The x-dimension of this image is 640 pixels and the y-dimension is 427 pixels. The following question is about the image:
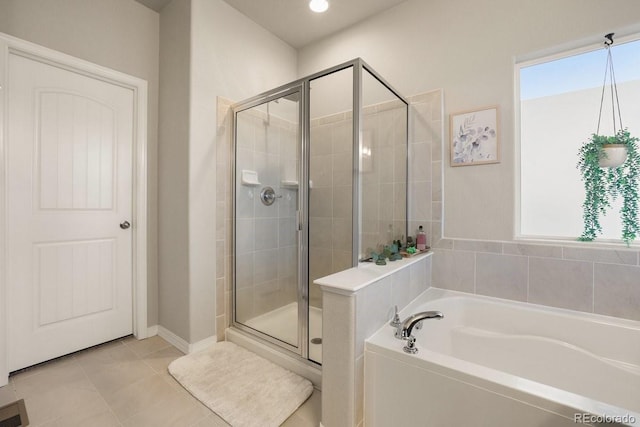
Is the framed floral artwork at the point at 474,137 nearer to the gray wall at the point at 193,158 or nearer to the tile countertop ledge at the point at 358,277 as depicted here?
the tile countertop ledge at the point at 358,277

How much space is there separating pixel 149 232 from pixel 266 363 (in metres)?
1.45

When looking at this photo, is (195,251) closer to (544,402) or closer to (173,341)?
(173,341)

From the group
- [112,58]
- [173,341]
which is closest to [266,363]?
[173,341]

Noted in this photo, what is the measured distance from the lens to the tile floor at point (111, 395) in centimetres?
142

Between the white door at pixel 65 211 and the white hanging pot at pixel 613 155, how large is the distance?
10.7 ft

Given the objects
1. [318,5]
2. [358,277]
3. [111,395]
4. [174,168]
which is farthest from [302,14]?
[111,395]

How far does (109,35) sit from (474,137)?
284 centimetres

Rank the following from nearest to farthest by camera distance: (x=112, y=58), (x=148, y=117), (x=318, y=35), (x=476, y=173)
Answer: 1. (x=476, y=173)
2. (x=112, y=58)
3. (x=148, y=117)
4. (x=318, y=35)

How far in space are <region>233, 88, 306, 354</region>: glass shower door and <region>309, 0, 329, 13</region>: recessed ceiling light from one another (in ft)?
3.04

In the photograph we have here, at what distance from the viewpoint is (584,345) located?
1.58 meters

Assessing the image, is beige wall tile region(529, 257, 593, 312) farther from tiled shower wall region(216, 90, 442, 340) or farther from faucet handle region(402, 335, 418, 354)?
faucet handle region(402, 335, 418, 354)

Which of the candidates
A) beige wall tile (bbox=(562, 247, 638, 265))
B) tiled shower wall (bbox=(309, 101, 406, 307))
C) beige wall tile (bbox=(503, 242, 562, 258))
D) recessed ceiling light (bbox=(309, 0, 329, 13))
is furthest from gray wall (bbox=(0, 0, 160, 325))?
beige wall tile (bbox=(562, 247, 638, 265))

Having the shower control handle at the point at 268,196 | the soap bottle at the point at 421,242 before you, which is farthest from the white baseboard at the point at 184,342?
the soap bottle at the point at 421,242

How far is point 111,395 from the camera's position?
1.60 metres
